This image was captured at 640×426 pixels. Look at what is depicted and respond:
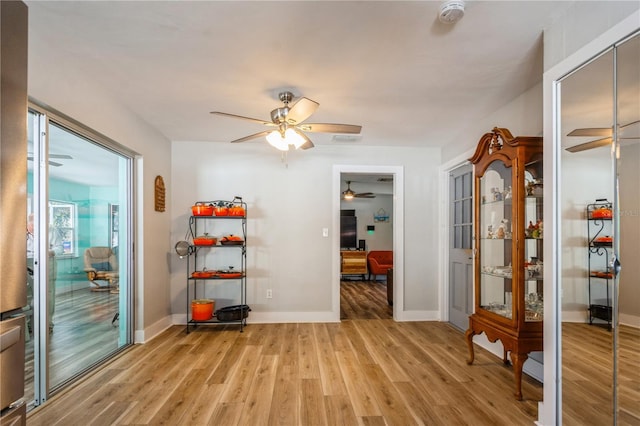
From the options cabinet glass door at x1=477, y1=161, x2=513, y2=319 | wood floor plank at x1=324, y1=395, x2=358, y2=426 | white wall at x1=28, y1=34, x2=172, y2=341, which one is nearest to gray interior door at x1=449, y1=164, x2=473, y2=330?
cabinet glass door at x1=477, y1=161, x2=513, y2=319

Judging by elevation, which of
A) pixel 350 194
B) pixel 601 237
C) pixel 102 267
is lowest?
pixel 102 267

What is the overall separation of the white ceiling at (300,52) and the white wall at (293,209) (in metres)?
1.19

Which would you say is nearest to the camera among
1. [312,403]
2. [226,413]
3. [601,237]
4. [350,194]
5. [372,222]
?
[601,237]

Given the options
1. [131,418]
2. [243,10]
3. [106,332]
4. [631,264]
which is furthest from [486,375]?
[106,332]

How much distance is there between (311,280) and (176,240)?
77.8 inches

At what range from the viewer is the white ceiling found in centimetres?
174

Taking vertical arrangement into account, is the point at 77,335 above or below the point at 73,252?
below

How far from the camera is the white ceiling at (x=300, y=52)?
5.71 feet

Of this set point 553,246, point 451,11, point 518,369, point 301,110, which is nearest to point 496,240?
point 553,246

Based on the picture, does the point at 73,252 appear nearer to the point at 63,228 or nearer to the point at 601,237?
the point at 63,228

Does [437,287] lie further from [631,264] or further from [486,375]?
[631,264]

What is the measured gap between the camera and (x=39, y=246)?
2195mm

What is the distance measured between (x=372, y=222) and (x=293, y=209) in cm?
462

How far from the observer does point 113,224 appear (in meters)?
3.17
